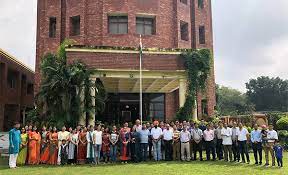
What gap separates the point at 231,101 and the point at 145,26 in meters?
57.1

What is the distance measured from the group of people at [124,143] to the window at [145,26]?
11.5 meters

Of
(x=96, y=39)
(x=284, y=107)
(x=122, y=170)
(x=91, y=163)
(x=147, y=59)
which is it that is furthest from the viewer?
(x=284, y=107)

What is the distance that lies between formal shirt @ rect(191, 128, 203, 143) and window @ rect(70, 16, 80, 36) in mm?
14273

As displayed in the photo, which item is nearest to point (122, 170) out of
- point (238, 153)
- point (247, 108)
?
point (238, 153)

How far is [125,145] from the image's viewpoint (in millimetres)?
15594

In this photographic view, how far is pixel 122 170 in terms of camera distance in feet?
42.4

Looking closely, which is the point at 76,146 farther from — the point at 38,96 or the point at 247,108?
the point at 247,108

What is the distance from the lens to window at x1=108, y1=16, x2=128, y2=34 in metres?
25.7

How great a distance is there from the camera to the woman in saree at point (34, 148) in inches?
622

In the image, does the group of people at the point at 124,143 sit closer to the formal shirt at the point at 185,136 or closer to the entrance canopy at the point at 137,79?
the formal shirt at the point at 185,136

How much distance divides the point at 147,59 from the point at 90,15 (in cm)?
798

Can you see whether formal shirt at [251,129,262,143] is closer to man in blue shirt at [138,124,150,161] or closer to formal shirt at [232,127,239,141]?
formal shirt at [232,127,239,141]

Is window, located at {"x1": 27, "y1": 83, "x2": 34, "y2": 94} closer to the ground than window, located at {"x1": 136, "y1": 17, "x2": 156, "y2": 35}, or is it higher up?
closer to the ground

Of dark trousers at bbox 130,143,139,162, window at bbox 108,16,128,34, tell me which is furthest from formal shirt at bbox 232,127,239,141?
window at bbox 108,16,128,34
